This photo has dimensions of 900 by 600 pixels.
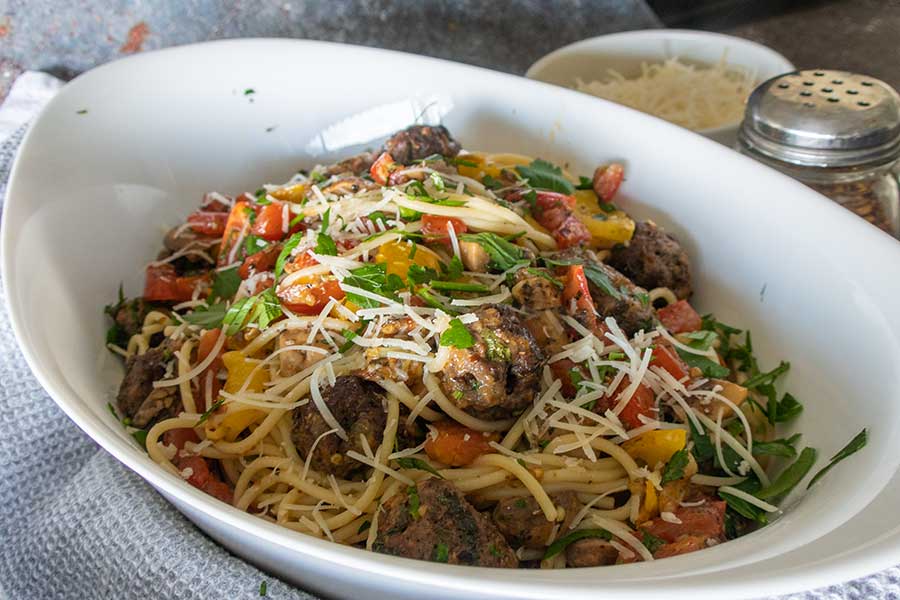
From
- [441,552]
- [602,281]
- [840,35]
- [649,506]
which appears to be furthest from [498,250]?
[840,35]

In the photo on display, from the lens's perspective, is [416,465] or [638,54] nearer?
[416,465]

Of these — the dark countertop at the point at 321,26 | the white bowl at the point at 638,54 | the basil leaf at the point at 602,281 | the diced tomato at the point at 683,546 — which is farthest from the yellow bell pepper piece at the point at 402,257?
the dark countertop at the point at 321,26

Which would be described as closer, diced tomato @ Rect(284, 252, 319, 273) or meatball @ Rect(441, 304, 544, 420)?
meatball @ Rect(441, 304, 544, 420)

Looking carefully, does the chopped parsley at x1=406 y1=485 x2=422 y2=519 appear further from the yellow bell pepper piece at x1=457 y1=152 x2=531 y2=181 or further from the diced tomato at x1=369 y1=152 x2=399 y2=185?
the yellow bell pepper piece at x1=457 y1=152 x2=531 y2=181

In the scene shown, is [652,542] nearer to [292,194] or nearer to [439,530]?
[439,530]

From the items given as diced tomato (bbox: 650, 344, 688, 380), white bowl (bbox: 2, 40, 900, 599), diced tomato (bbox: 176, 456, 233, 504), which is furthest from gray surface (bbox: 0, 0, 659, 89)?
diced tomato (bbox: 650, 344, 688, 380)
